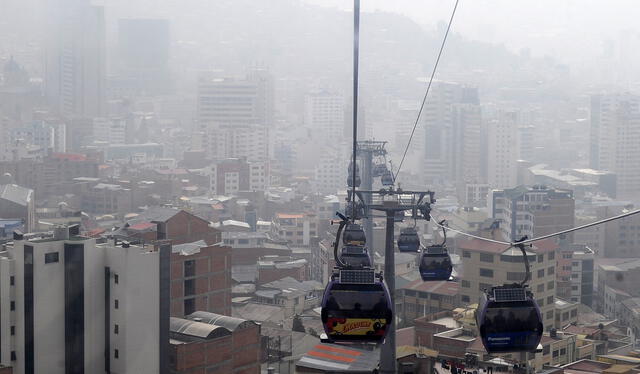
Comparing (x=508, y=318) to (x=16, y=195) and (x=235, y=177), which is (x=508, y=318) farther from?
(x=235, y=177)

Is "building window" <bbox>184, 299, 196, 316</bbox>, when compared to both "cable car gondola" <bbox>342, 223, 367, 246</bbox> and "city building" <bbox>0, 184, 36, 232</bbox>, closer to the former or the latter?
"cable car gondola" <bbox>342, 223, 367, 246</bbox>

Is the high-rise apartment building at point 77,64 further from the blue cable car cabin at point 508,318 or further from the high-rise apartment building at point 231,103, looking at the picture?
the blue cable car cabin at point 508,318

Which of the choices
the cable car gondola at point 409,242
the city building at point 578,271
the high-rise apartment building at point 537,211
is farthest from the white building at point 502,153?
the cable car gondola at point 409,242

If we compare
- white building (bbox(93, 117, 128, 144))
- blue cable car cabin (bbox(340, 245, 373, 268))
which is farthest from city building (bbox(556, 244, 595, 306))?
white building (bbox(93, 117, 128, 144))

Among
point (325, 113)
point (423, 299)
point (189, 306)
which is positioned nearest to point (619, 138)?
point (325, 113)

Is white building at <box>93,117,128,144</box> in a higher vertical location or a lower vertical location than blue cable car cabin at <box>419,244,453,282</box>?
higher

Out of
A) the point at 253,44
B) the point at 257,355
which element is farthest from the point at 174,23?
the point at 257,355

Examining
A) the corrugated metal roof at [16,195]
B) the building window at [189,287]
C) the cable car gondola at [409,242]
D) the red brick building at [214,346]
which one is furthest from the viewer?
the corrugated metal roof at [16,195]
